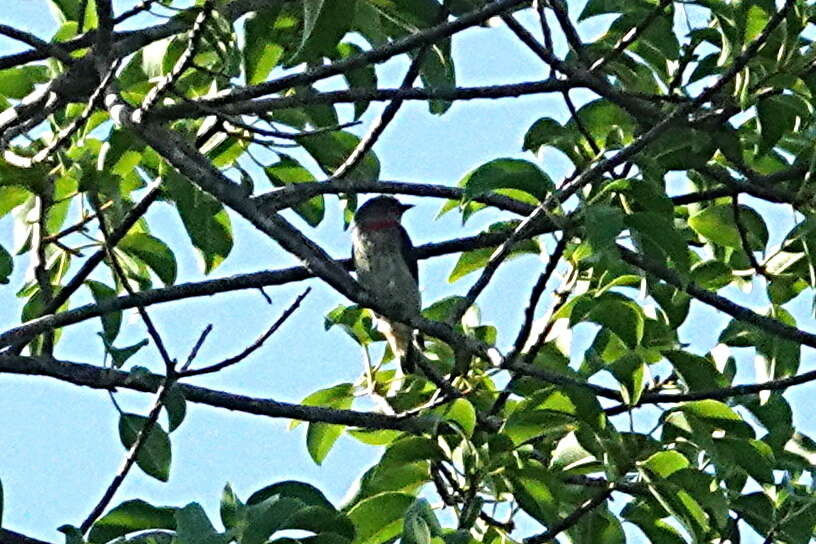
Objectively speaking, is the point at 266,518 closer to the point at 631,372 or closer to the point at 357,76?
the point at 631,372

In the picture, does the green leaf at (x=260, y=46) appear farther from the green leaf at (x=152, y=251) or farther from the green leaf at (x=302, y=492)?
the green leaf at (x=302, y=492)

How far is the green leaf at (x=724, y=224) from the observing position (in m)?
5.28

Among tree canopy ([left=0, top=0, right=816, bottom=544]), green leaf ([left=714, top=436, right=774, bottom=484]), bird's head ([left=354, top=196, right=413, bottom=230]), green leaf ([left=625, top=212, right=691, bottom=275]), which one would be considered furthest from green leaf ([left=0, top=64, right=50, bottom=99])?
bird's head ([left=354, top=196, right=413, bottom=230])

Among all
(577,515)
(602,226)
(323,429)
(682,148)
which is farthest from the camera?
(323,429)

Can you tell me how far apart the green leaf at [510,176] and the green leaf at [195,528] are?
4.57 ft

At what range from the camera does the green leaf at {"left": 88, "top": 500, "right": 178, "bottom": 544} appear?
4062 millimetres

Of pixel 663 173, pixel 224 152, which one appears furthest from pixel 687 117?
pixel 224 152

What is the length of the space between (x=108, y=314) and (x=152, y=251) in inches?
13.1

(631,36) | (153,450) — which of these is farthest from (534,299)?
(153,450)

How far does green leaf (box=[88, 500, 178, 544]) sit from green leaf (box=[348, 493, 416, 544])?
0.70 m

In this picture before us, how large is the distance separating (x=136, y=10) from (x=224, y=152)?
820 mm

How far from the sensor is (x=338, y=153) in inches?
212

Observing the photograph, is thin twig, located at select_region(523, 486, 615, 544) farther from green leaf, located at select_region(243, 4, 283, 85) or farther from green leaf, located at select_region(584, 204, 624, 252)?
green leaf, located at select_region(243, 4, 283, 85)

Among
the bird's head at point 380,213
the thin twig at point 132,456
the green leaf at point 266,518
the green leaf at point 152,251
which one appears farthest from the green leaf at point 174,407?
the bird's head at point 380,213
